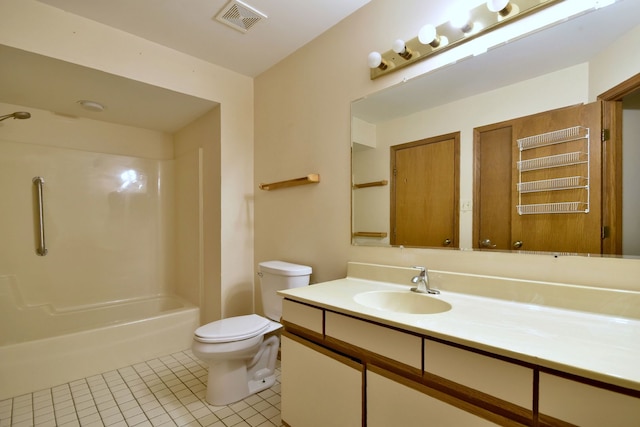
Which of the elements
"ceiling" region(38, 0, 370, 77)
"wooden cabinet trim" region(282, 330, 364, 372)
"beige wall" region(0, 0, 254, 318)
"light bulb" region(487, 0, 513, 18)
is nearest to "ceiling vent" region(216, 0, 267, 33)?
"ceiling" region(38, 0, 370, 77)

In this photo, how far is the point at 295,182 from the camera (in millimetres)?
2064

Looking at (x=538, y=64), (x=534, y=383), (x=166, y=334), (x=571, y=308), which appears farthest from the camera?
(x=166, y=334)

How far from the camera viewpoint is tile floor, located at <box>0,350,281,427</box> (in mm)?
1587

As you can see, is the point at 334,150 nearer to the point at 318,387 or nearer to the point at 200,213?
the point at 318,387

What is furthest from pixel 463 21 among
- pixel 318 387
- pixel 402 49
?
pixel 318 387

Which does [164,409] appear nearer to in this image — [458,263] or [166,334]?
[166,334]

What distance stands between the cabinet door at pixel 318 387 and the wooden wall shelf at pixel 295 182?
1.01 m

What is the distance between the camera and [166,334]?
2432 mm

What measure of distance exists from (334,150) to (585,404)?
1595mm

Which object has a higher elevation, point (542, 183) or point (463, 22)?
point (463, 22)

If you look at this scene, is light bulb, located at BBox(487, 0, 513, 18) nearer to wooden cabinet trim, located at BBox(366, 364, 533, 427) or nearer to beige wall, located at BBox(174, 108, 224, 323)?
wooden cabinet trim, located at BBox(366, 364, 533, 427)

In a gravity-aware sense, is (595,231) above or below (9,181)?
below

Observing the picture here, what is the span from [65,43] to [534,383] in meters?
2.73

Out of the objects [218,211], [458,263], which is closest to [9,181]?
[218,211]
